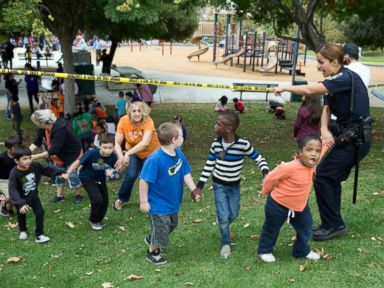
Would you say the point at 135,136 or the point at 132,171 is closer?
the point at 135,136

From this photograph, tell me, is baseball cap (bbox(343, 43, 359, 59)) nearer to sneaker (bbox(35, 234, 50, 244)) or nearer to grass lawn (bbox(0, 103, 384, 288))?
grass lawn (bbox(0, 103, 384, 288))

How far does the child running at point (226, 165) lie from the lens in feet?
15.6

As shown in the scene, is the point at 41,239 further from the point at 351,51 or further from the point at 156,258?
the point at 351,51

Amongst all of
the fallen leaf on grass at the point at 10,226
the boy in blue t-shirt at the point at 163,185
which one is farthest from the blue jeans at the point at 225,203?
the fallen leaf on grass at the point at 10,226

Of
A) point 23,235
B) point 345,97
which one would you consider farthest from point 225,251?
point 23,235

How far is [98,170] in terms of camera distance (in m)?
6.10

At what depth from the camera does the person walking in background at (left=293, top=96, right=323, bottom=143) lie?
7.11m

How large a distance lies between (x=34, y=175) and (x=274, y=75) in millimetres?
25969

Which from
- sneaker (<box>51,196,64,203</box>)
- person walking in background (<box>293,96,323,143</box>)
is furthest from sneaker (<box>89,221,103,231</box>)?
person walking in background (<box>293,96,323,143</box>)

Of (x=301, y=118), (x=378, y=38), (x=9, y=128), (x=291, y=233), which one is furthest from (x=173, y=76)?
(x=291, y=233)

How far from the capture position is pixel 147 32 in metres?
18.7

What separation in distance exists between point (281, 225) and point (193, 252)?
1128mm

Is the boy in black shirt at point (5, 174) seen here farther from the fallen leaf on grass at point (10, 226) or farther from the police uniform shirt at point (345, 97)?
the police uniform shirt at point (345, 97)

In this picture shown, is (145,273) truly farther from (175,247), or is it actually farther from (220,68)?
(220,68)
